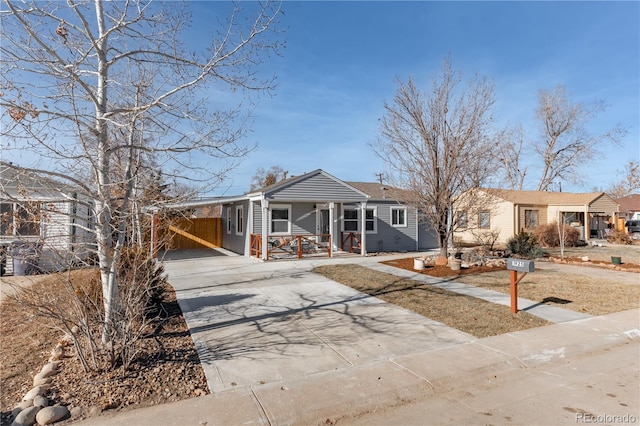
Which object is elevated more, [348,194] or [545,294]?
[348,194]

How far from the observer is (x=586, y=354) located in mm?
4961

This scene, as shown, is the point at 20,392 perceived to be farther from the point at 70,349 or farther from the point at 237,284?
the point at 237,284

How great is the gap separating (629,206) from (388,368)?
56.8m

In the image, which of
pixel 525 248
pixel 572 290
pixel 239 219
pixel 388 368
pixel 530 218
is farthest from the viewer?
pixel 530 218

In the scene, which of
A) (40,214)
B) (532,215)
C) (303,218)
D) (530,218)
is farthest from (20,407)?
(532,215)

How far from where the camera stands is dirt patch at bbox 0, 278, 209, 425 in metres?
3.47

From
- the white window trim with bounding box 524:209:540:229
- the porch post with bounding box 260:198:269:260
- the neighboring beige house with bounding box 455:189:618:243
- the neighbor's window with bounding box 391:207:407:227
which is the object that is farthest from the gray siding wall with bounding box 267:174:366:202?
the white window trim with bounding box 524:209:540:229

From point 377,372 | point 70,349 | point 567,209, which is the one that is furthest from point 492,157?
point 567,209

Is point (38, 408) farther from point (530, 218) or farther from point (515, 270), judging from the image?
point (530, 218)

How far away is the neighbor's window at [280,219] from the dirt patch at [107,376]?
10.9 metres

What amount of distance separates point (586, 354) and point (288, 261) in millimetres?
10474

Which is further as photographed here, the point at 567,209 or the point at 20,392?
the point at 567,209

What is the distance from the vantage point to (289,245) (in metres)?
16.5

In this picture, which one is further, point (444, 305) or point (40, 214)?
point (444, 305)
